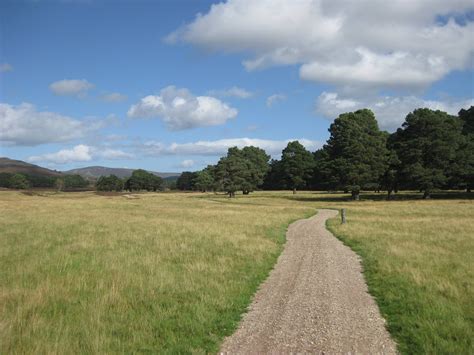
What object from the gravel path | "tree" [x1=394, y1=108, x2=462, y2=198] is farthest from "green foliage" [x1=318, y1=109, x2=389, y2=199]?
the gravel path

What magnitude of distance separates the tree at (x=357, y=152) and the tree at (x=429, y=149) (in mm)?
4131

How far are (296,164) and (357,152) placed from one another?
35518mm

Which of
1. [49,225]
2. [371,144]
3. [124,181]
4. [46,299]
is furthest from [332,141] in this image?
[124,181]

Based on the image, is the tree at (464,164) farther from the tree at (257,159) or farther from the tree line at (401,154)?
the tree at (257,159)

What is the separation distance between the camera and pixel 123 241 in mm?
21891

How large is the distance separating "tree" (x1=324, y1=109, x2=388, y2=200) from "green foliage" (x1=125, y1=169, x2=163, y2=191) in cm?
12646

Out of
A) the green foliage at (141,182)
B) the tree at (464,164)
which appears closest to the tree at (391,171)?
the tree at (464,164)

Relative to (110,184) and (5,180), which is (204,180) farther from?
(5,180)

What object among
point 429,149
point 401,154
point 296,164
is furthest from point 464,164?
point 296,164

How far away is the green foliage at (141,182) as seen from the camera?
591ft

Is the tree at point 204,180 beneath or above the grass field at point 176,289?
above

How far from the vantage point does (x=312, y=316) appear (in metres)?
8.90

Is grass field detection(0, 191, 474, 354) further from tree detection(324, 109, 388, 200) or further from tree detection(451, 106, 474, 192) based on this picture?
tree detection(451, 106, 474, 192)

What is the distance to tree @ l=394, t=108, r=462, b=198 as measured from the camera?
6206 centimetres
